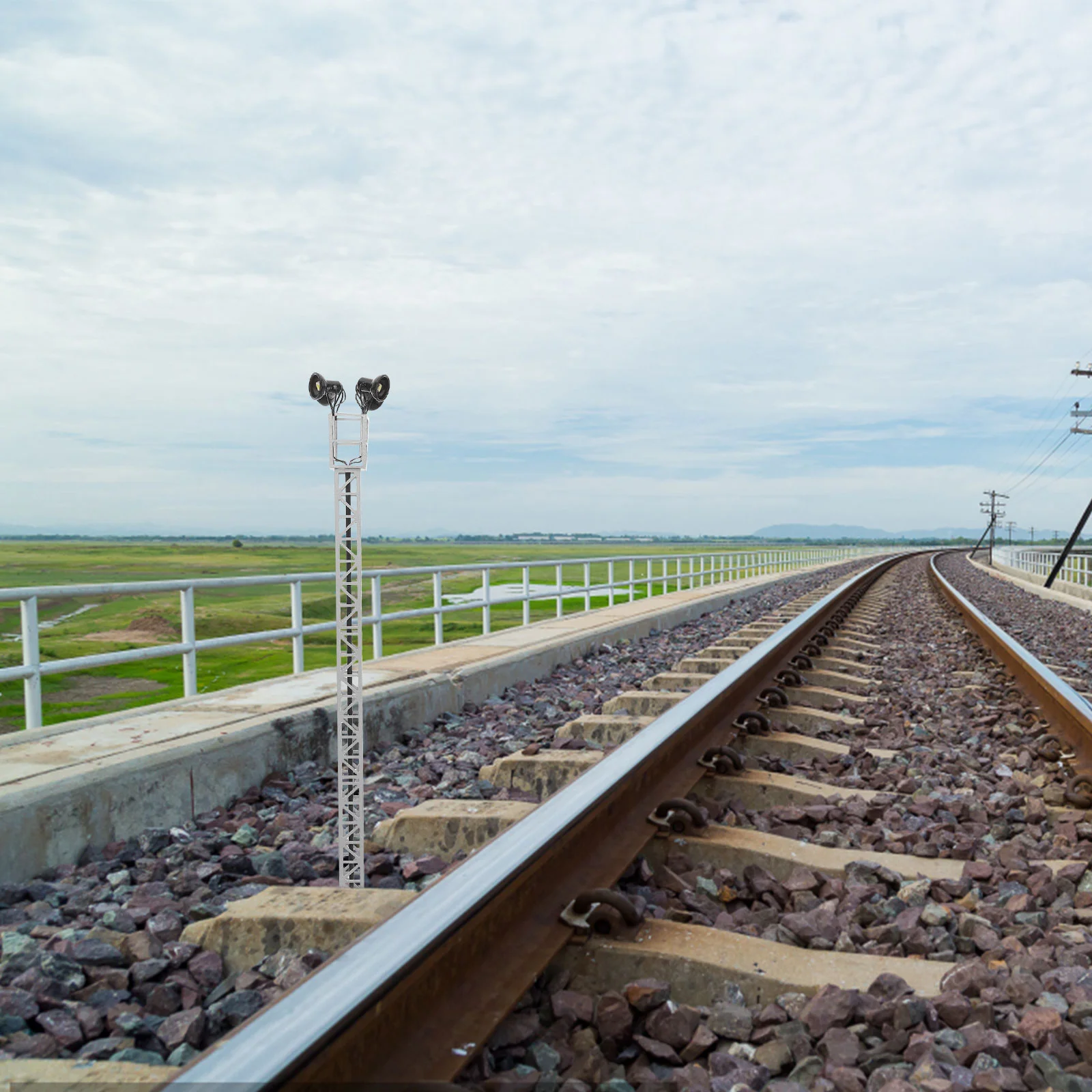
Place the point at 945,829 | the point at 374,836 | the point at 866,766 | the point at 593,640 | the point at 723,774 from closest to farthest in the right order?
1. the point at 945,829
2. the point at 374,836
3. the point at 723,774
4. the point at 866,766
5. the point at 593,640

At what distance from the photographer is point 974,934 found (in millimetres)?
2703

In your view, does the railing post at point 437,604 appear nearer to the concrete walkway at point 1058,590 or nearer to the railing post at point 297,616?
the railing post at point 297,616

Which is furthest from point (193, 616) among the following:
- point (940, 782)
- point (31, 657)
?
point (940, 782)

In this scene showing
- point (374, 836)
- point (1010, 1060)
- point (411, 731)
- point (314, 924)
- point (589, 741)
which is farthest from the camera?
point (411, 731)

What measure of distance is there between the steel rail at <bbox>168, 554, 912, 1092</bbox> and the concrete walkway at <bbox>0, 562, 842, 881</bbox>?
2.38 metres

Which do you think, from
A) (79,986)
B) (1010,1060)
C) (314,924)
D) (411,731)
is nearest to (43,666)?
(411,731)

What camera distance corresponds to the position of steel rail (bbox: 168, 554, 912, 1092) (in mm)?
1689

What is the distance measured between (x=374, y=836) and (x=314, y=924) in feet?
4.22

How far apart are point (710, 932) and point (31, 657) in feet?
15.1

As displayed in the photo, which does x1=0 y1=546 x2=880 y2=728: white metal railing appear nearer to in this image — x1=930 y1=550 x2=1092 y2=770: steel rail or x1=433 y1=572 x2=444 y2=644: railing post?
x1=433 y1=572 x2=444 y2=644: railing post

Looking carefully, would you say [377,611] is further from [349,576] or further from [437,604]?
[349,576]

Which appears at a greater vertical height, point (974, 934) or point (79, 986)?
point (974, 934)

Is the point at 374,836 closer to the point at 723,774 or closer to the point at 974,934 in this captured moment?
the point at 723,774

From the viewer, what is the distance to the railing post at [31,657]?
215 inches
